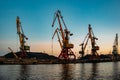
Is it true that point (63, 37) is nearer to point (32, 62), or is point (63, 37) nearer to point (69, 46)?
point (69, 46)

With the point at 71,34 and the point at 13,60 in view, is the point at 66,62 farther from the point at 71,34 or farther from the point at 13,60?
the point at 13,60

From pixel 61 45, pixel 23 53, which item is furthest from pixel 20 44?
pixel 61 45

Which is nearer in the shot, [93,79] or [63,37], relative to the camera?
[93,79]

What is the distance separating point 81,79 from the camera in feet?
201

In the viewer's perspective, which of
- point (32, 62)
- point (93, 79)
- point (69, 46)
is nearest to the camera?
point (93, 79)

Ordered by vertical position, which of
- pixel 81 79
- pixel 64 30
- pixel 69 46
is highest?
pixel 64 30

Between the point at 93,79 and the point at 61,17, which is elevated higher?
the point at 61,17

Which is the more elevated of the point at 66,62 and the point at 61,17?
the point at 61,17

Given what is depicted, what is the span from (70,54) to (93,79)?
127 metres

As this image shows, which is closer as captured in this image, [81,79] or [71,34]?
[81,79]

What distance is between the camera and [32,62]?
626 feet

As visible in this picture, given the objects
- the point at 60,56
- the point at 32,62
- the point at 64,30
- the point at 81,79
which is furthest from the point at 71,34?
the point at 81,79

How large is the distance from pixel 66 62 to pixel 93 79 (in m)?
129

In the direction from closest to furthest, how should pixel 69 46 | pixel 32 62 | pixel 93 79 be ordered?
pixel 93 79 < pixel 69 46 < pixel 32 62
